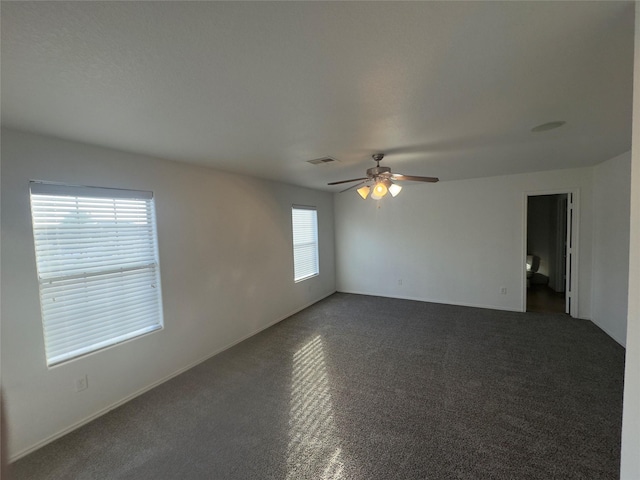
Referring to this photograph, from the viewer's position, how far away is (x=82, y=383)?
2246mm

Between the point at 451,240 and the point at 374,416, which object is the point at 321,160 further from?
the point at 451,240

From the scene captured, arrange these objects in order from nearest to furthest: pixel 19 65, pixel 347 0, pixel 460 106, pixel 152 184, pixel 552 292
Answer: pixel 347 0 → pixel 19 65 → pixel 460 106 → pixel 152 184 → pixel 552 292

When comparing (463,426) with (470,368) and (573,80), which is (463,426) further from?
(573,80)

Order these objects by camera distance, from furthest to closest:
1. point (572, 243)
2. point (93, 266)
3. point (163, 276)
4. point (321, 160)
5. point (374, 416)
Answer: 1. point (572, 243)
2. point (321, 160)
3. point (163, 276)
4. point (93, 266)
5. point (374, 416)

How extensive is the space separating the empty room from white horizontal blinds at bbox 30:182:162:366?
0.02 metres

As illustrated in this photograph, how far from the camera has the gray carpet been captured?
177cm

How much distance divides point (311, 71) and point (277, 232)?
3266 mm

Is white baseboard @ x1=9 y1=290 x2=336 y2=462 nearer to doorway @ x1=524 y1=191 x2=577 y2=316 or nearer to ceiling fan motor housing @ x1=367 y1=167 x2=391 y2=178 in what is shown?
ceiling fan motor housing @ x1=367 y1=167 x2=391 y2=178

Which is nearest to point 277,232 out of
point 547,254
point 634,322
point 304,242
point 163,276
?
point 304,242

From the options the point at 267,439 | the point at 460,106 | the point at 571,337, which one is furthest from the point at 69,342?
the point at 571,337

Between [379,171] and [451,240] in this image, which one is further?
[451,240]

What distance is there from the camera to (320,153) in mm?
2809

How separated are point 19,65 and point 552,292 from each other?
8.04m

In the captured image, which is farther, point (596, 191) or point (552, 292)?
point (552, 292)
